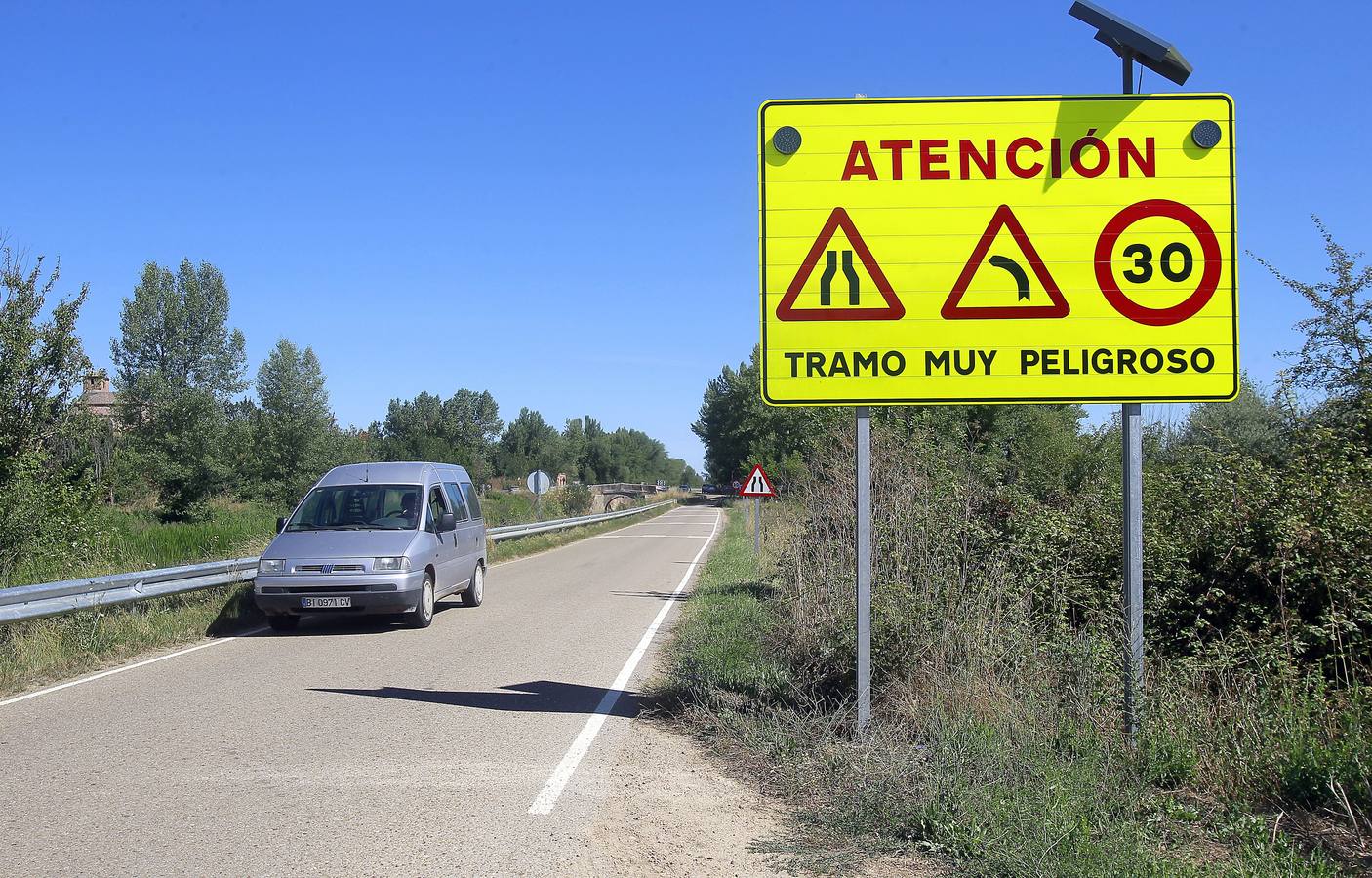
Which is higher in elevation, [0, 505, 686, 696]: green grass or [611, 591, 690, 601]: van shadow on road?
[0, 505, 686, 696]: green grass

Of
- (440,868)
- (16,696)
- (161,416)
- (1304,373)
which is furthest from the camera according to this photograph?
(161,416)

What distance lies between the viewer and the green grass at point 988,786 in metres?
4.41

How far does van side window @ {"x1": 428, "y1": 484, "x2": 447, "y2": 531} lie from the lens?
13.6 meters

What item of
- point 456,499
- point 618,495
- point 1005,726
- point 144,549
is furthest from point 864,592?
point 618,495

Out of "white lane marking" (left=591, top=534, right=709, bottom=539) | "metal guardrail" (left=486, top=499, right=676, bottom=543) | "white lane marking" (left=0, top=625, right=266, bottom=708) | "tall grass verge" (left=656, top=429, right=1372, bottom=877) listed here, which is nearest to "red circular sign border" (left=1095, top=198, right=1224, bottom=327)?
"tall grass verge" (left=656, top=429, right=1372, bottom=877)

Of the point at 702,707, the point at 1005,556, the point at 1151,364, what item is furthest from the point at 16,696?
the point at 1151,364

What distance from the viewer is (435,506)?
46.8ft

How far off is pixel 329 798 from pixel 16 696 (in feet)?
15.2

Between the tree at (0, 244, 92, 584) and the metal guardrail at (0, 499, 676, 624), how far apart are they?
253 centimetres

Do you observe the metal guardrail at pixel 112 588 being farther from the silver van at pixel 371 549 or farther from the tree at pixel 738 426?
the tree at pixel 738 426

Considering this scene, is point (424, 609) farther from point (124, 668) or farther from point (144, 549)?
point (144, 549)

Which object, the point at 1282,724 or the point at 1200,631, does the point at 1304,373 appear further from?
the point at 1282,724

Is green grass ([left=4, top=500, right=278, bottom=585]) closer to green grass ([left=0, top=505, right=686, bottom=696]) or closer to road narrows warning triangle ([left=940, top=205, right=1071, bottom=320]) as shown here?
green grass ([left=0, top=505, right=686, bottom=696])

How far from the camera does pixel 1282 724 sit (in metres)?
5.59
